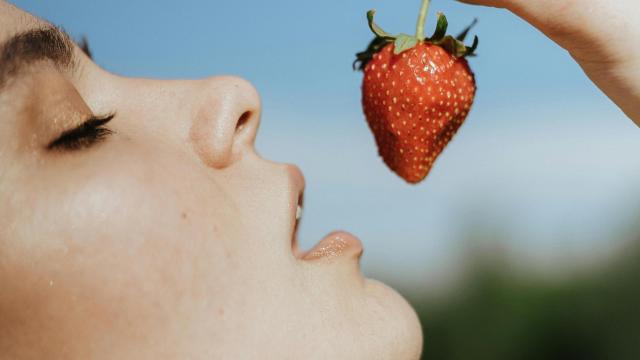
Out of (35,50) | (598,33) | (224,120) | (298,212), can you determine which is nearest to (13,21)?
(35,50)

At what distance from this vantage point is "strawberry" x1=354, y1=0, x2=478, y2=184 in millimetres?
2064

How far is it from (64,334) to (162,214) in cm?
26

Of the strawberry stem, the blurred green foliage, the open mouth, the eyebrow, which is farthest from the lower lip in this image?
the blurred green foliage

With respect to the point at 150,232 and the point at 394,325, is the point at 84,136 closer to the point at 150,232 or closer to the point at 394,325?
the point at 150,232

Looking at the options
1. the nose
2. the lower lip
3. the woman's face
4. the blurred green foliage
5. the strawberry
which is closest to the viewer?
the woman's face

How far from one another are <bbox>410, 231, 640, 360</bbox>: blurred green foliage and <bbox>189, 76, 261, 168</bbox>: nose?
10039 mm

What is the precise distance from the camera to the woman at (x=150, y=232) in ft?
5.04

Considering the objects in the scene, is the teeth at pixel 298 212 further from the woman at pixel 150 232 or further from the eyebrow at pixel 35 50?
the eyebrow at pixel 35 50

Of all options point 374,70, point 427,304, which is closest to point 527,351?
point 427,304

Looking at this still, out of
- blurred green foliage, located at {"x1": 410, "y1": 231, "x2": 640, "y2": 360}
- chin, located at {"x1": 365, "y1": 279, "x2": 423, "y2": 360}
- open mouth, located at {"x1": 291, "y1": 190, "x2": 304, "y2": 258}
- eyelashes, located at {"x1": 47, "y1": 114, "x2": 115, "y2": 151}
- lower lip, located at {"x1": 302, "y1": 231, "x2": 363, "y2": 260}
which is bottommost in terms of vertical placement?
blurred green foliage, located at {"x1": 410, "y1": 231, "x2": 640, "y2": 360}

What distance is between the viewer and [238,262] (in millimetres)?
1665

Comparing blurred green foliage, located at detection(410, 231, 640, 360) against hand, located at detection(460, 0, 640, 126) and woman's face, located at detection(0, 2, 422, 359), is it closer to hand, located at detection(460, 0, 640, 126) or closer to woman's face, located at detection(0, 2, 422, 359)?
hand, located at detection(460, 0, 640, 126)

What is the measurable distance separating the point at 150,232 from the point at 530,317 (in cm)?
1089

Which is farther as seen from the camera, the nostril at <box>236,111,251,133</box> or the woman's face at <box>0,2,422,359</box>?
the nostril at <box>236,111,251,133</box>
